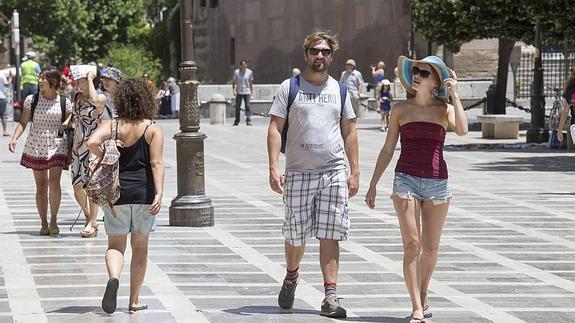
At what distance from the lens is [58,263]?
11672mm

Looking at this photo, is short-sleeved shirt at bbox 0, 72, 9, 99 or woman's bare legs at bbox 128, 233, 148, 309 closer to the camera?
woman's bare legs at bbox 128, 233, 148, 309

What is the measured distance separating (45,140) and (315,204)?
489cm

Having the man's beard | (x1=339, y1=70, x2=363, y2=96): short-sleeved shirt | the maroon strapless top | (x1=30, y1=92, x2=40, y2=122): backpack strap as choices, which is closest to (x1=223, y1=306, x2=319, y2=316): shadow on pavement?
the maroon strapless top

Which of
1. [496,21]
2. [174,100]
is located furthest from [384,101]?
[174,100]

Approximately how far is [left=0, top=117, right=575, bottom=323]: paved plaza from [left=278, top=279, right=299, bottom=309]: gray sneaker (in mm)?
78

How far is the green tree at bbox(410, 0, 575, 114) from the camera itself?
89.4ft

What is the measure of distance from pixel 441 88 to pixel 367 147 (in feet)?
60.9

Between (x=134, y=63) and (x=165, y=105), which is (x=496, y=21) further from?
(x=134, y=63)

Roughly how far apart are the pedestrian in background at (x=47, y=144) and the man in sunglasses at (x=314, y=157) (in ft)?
15.4

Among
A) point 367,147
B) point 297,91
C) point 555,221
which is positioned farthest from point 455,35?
point 297,91

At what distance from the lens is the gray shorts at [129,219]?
9234mm

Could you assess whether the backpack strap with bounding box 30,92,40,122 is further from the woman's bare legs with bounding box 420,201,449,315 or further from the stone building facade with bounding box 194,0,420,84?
the stone building facade with bounding box 194,0,420,84

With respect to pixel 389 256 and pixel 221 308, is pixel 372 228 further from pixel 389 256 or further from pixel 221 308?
pixel 221 308

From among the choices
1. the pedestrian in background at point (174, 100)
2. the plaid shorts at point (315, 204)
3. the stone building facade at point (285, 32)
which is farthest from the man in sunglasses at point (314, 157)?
the stone building facade at point (285, 32)
